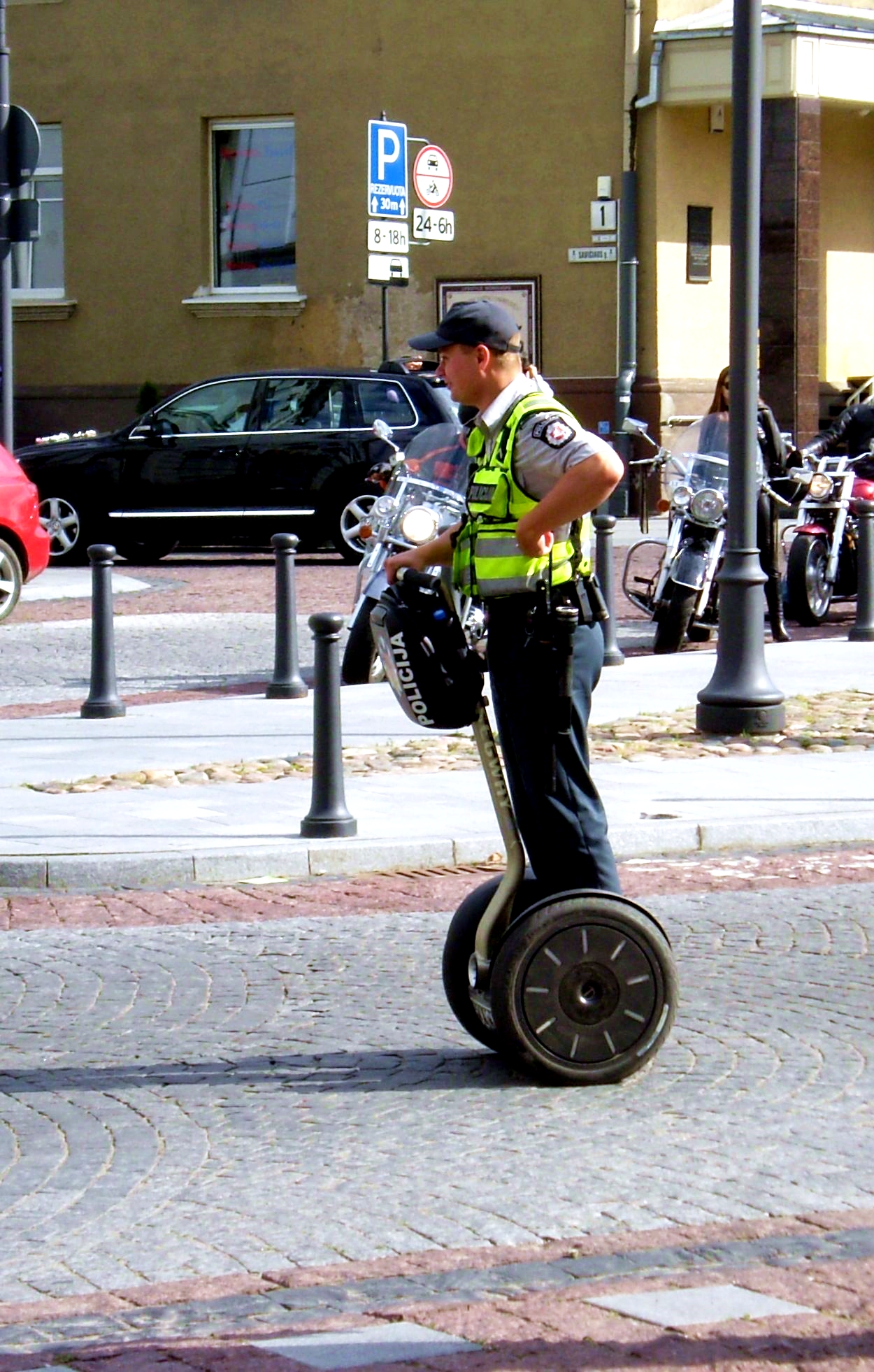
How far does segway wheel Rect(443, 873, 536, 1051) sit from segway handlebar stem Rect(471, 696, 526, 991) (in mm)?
121

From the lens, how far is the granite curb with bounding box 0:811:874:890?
26.3ft

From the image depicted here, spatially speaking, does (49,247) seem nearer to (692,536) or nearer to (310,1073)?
(692,536)

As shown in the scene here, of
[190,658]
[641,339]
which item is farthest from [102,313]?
[190,658]

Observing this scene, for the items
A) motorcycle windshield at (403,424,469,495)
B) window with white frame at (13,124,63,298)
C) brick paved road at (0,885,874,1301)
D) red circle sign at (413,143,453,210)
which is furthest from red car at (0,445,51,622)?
window with white frame at (13,124,63,298)

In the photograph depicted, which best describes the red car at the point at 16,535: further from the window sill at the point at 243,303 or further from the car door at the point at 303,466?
the window sill at the point at 243,303

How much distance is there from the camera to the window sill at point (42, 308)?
2923cm

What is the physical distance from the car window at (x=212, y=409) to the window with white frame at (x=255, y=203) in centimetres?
639

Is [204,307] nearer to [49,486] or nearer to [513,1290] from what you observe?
[49,486]

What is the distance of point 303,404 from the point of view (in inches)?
875

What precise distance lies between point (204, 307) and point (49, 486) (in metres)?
7.29

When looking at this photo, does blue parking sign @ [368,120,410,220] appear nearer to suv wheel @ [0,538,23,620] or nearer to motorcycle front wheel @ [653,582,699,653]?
suv wheel @ [0,538,23,620]

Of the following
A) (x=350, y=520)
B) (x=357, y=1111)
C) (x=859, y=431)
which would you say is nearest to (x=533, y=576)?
(x=357, y=1111)

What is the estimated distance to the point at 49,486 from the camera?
71.9ft

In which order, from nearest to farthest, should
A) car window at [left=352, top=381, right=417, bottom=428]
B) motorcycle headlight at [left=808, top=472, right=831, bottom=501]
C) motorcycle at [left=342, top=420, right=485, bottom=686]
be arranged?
motorcycle at [left=342, top=420, right=485, bottom=686] < motorcycle headlight at [left=808, top=472, right=831, bottom=501] < car window at [left=352, top=381, right=417, bottom=428]
